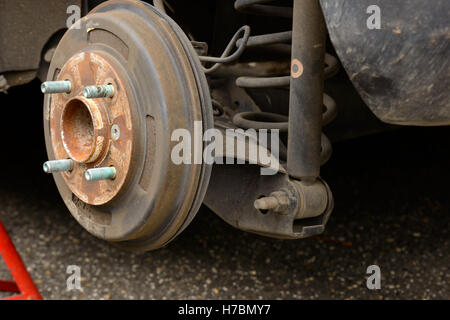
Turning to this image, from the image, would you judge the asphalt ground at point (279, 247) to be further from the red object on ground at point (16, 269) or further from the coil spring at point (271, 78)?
the coil spring at point (271, 78)

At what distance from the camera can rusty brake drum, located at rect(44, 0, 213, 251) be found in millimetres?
Answer: 1169

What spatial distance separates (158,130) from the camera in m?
1.16

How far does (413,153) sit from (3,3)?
212 cm

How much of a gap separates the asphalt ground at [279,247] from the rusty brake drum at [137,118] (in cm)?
71

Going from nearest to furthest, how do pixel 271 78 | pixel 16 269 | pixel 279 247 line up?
pixel 271 78, pixel 16 269, pixel 279 247

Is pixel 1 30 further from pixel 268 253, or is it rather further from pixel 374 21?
pixel 268 253

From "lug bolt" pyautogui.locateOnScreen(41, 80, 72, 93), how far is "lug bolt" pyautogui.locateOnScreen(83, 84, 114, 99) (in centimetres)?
13

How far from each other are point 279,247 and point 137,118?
114 centimetres

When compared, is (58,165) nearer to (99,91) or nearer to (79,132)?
(79,132)

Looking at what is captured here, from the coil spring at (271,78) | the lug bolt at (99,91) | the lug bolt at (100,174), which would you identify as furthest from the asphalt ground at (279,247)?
the lug bolt at (99,91)

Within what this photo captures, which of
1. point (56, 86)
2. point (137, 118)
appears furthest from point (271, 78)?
point (56, 86)

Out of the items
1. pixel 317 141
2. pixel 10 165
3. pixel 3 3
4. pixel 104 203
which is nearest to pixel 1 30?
pixel 3 3

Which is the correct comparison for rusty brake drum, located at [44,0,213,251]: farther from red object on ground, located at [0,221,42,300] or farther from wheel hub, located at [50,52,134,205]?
red object on ground, located at [0,221,42,300]

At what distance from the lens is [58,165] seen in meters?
1.29
